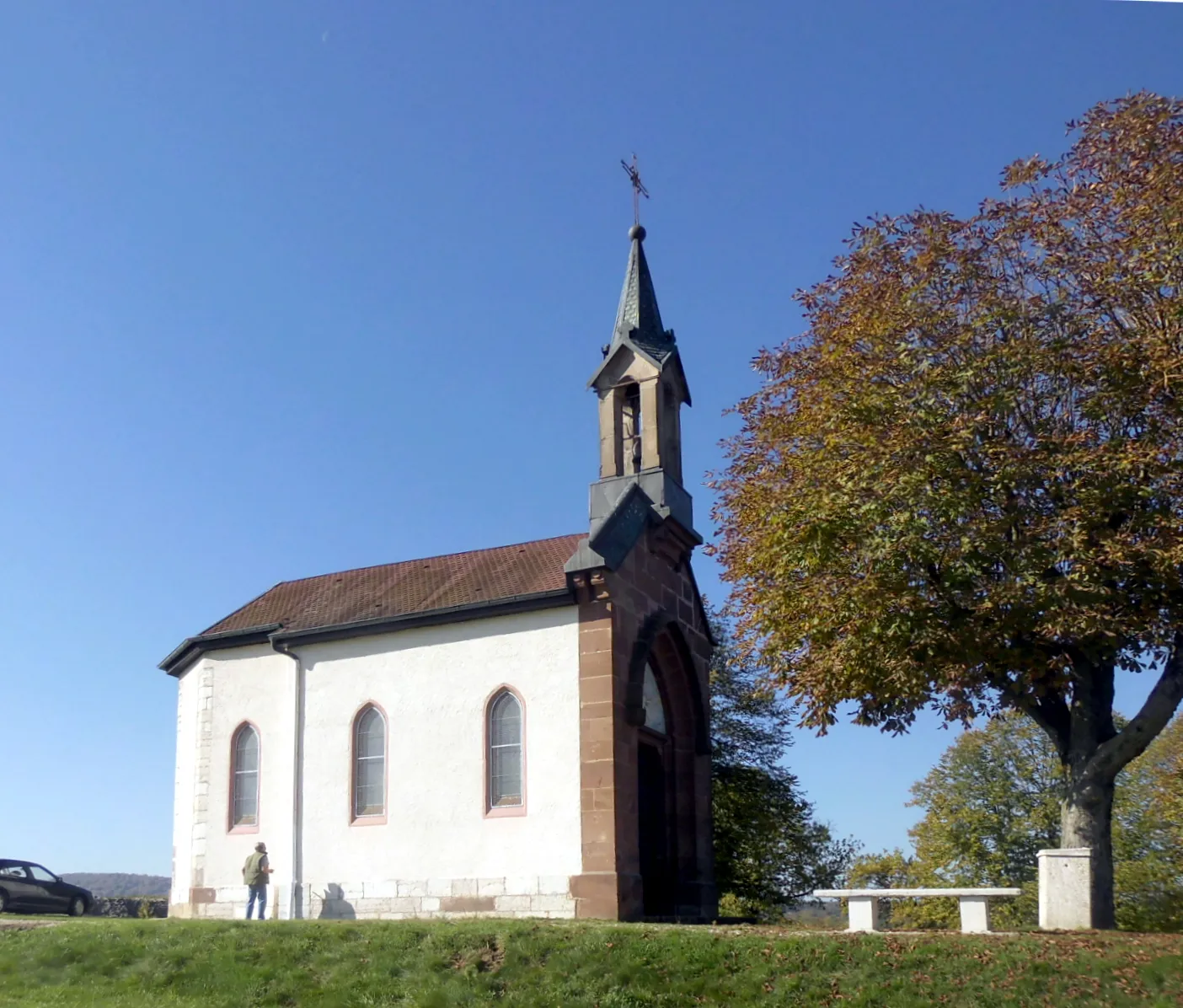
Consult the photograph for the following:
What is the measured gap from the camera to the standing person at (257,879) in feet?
76.6

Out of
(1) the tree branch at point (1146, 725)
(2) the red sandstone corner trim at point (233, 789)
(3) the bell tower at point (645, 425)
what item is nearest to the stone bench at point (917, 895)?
(1) the tree branch at point (1146, 725)

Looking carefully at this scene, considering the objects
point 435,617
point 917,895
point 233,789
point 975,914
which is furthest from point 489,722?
point 975,914

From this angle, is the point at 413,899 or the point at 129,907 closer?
the point at 413,899

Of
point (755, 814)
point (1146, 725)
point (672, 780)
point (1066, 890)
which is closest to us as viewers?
point (1066, 890)

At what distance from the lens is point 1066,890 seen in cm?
1720

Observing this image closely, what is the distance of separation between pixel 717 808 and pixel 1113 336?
63.5ft

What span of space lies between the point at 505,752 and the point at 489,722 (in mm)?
635

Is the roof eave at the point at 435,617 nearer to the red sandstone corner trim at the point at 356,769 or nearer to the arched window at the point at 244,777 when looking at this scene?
the red sandstone corner trim at the point at 356,769

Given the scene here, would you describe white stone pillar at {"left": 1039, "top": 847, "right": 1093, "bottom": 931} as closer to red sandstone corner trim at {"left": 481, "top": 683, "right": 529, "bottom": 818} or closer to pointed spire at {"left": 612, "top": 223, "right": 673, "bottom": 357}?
red sandstone corner trim at {"left": 481, "top": 683, "right": 529, "bottom": 818}

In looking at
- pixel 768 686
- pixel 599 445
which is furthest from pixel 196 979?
pixel 599 445

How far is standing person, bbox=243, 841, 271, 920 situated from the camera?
23344mm

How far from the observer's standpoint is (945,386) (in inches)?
794

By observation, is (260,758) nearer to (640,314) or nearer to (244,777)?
(244,777)

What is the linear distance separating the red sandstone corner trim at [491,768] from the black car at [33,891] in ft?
38.2
